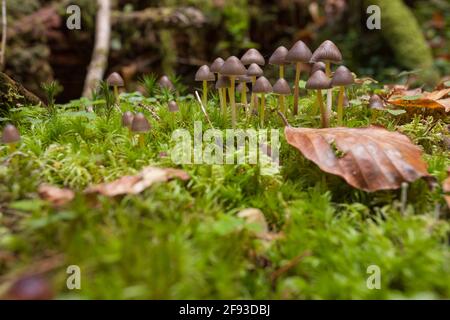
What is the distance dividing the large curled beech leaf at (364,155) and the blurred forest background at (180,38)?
5129 millimetres

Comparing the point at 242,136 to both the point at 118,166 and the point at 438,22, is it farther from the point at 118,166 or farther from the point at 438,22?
the point at 438,22

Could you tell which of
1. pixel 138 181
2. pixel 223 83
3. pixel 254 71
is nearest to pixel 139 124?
pixel 138 181

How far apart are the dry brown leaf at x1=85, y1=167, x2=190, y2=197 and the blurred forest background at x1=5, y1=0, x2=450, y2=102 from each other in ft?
17.9

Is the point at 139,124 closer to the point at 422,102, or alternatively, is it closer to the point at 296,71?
the point at 296,71

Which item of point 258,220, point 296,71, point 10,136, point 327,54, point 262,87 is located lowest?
point 258,220

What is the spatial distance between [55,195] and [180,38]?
21.3ft

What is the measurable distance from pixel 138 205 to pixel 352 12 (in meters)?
8.38

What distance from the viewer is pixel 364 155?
225cm

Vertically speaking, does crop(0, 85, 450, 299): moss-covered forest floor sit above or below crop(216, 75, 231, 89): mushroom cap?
below

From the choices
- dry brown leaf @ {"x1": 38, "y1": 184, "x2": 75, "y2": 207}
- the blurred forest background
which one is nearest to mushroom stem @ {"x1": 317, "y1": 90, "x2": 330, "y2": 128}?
dry brown leaf @ {"x1": 38, "y1": 184, "x2": 75, "y2": 207}

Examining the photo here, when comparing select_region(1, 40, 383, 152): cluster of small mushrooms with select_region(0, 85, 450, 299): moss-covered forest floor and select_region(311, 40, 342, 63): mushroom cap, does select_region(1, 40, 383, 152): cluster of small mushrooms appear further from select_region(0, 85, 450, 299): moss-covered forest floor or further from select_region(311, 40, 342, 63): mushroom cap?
select_region(0, 85, 450, 299): moss-covered forest floor

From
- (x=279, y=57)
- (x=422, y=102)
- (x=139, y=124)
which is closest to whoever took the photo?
(x=139, y=124)

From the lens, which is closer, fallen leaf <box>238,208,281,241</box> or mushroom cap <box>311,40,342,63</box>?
fallen leaf <box>238,208,281,241</box>

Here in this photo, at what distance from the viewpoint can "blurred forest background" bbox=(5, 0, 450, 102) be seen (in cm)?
702
